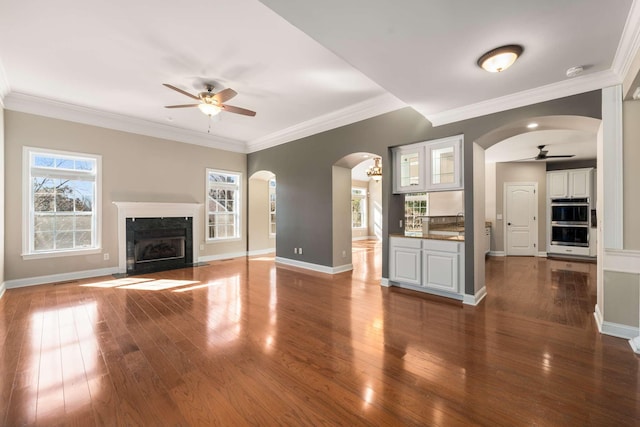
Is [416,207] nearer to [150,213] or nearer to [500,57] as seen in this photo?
[500,57]

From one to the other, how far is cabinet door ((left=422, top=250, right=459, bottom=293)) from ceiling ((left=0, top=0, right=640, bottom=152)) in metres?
2.02

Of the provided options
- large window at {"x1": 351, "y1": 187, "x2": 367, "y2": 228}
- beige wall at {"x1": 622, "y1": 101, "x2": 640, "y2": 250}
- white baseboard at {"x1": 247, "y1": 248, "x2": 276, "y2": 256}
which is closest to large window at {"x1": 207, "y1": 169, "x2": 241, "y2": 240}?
white baseboard at {"x1": 247, "y1": 248, "x2": 276, "y2": 256}

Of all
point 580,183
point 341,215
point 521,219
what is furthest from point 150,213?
point 580,183

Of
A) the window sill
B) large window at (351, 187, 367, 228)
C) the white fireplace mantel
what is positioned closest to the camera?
the window sill

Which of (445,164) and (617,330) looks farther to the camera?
(445,164)

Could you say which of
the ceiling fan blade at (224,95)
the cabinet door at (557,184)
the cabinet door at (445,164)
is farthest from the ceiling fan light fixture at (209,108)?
the cabinet door at (557,184)

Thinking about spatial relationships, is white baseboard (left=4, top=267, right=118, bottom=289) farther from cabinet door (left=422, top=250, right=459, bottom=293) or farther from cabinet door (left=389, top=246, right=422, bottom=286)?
cabinet door (left=422, top=250, right=459, bottom=293)

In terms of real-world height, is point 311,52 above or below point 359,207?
above

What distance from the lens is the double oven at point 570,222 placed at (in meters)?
7.27

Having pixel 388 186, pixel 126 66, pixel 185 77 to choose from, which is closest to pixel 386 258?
pixel 388 186

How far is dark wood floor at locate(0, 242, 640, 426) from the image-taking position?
1771 millimetres

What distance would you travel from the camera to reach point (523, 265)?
656cm

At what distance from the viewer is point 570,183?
7.47 metres

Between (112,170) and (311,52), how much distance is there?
15.9 ft
